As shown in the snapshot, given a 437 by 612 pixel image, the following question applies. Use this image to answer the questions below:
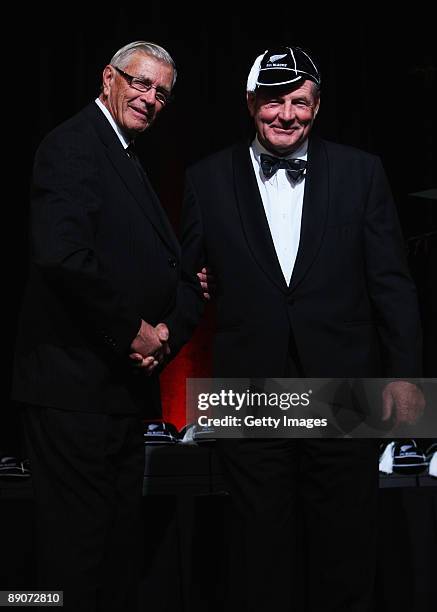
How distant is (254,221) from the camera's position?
1995mm

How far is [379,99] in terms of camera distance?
4.74m

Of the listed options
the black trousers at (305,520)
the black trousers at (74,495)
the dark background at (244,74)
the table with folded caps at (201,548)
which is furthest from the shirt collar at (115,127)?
the dark background at (244,74)

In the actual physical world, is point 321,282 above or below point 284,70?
below

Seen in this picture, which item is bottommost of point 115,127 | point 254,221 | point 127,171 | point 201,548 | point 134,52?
point 201,548

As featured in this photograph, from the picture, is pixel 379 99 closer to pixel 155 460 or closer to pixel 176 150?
pixel 176 150

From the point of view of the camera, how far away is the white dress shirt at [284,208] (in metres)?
2.00

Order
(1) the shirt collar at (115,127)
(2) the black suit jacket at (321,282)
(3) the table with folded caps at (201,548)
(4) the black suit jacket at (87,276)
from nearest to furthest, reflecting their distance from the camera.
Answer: (4) the black suit jacket at (87,276), (2) the black suit jacket at (321,282), (1) the shirt collar at (115,127), (3) the table with folded caps at (201,548)

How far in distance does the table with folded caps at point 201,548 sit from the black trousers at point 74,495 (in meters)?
0.46

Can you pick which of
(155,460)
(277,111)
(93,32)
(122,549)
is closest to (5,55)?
(93,32)

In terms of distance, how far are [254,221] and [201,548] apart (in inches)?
38.7

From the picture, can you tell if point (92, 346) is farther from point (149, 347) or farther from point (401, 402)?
point (401, 402)

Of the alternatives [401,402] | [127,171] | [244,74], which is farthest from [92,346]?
[244,74]

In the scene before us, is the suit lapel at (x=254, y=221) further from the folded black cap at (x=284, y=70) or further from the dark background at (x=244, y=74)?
the dark background at (x=244, y=74)

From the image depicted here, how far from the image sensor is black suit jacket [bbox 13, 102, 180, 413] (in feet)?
5.94
